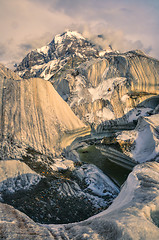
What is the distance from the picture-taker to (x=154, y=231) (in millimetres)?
2398

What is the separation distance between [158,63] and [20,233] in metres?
23.1

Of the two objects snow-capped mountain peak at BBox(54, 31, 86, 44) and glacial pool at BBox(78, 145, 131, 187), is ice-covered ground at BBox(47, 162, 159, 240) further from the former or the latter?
snow-capped mountain peak at BBox(54, 31, 86, 44)

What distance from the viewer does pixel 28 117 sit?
10398mm

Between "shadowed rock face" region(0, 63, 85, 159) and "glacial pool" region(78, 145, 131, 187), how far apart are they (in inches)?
127

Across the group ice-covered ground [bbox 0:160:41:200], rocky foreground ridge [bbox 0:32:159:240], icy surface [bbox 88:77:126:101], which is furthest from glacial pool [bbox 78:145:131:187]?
icy surface [bbox 88:77:126:101]

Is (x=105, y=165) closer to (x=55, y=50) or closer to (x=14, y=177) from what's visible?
(x=14, y=177)

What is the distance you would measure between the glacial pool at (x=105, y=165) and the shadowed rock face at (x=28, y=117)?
322cm

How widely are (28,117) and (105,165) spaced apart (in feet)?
21.5

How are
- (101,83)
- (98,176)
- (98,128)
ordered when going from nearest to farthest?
(98,176), (98,128), (101,83)

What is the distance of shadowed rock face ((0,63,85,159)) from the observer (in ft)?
29.1

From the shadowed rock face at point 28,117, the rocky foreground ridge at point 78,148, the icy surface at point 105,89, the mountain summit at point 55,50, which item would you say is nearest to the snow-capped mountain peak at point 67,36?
the mountain summit at point 55,50

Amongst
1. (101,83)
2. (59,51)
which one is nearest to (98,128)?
(101,83)

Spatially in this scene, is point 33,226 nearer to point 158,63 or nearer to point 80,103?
point 80,103

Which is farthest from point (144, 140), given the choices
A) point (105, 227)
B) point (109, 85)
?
point (109, 85)
